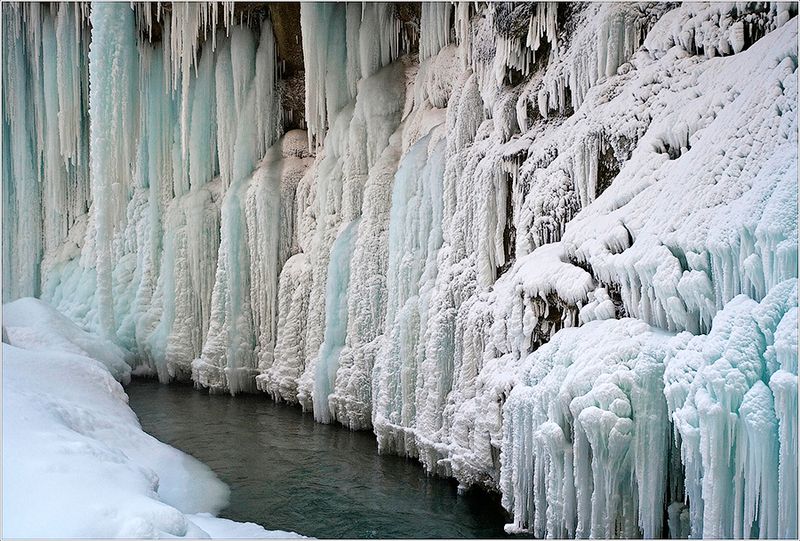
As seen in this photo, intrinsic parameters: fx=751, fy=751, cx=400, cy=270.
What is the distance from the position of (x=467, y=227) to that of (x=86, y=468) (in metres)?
5.13

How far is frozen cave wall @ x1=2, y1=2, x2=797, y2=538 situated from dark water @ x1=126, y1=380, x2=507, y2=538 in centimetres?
44

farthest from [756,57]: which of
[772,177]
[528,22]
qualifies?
[528,22]

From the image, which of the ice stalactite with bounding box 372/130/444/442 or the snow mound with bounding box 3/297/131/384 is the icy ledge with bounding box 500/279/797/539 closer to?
the ice stalactite with bounding box 372/130/444/442

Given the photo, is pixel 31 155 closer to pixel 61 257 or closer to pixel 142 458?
pixel 61 257

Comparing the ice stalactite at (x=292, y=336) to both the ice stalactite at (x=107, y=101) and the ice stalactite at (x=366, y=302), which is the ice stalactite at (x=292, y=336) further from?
the ice stalactite at (x=107, y=101)

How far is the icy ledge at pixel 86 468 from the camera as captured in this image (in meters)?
4.31

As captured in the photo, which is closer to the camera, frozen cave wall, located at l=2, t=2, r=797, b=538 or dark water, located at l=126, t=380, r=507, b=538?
frozen cave wall, located at l=2, t=2, r=797, b=538

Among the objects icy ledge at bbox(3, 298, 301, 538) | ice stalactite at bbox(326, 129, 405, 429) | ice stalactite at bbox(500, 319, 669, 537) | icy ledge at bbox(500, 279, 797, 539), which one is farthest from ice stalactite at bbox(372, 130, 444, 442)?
ice stalactite at bbox(500, 319, 669, 537)

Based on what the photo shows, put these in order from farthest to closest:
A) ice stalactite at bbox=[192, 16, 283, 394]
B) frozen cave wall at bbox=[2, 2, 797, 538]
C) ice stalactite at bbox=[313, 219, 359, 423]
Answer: ice stalactite at bbox=[192, 16, 283, 394]
ice stalactite at bbox=[313, 219, 359, 423]
frozen cave wall at bbox=[2, 2, 797, 538]

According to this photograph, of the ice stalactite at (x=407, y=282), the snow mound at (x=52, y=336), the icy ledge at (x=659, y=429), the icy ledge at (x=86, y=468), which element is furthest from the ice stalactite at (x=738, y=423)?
the snow mound at (x=52, y=336)

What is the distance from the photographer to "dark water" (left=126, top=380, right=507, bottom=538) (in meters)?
7.66

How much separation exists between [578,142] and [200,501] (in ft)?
17.4

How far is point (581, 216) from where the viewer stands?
21.8 feet

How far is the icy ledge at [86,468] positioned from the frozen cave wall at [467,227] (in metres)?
2.77
